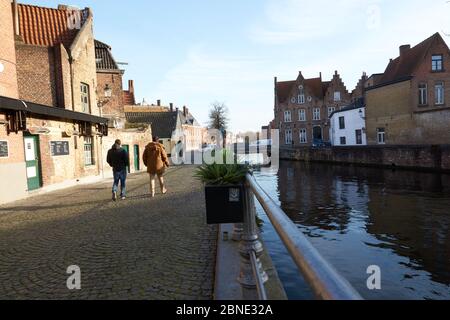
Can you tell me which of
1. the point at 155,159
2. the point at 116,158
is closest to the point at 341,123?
the point at 155,159

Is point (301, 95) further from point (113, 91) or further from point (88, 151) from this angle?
point (88, 151)

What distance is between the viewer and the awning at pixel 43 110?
36.7 feet

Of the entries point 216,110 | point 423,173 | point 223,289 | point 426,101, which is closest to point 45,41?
point 223,289

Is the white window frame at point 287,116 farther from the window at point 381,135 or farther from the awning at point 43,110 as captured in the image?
the awning at point 43,110

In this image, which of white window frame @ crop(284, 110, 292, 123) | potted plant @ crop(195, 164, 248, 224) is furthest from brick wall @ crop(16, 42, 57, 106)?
white window frame @ crop(284, 110, 292, 123)

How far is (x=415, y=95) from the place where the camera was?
35.3m

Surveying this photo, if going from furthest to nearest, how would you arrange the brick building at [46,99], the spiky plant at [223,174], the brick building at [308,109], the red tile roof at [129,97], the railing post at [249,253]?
the brick building at [308,109] → the red tile roof at [129,97] → the brick building at [46,99] → the spiky plant at [223,174] → the railing post at [249,253]

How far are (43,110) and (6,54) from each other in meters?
2.30

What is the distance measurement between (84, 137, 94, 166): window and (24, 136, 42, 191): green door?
4.41 meters

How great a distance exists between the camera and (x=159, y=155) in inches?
490

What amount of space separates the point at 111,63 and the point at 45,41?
10.8 meters

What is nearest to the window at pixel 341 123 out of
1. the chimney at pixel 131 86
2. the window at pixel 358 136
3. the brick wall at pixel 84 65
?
the window at pixel 358 136

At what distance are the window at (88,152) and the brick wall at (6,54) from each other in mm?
5876
